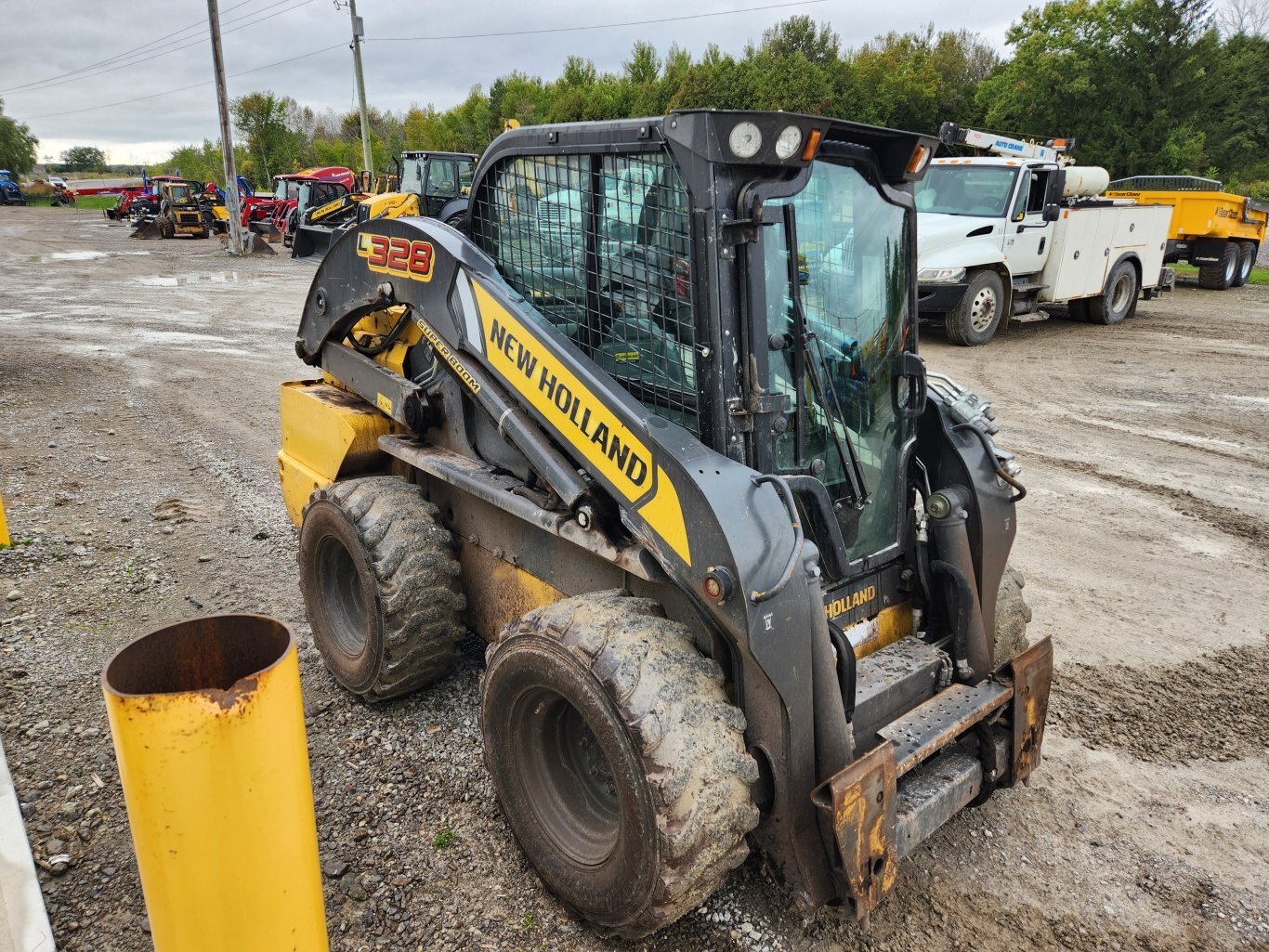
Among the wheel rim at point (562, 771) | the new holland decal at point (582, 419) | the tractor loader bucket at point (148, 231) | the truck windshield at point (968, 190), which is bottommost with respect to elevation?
the wheel rim at point (562, 771)

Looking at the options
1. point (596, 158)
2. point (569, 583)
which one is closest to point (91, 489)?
point (569, 583)

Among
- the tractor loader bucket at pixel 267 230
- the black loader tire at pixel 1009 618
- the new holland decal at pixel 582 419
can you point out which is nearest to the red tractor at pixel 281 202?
the tractor loader bucket at pixel 267 230

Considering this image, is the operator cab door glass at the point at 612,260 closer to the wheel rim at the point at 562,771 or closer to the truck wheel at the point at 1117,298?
the wheel rim at the point at 562,771

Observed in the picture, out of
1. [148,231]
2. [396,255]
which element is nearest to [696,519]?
[396,255]

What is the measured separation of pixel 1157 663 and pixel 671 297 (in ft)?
10.9

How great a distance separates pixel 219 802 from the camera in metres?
2.00

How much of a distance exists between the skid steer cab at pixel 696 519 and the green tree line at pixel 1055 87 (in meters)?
20.4

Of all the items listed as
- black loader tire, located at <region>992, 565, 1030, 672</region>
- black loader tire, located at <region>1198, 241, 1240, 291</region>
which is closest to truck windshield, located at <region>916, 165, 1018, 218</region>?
black loader tire, located at <region>1198, 241, 1240, 291</region>

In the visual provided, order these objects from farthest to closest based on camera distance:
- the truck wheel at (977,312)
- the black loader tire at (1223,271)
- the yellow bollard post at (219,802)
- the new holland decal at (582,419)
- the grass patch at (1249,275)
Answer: the grass patch at (1249,275)
the black loader tire at (1223,271)
the truck wheel at (977,312)
the new holland decal at (582,419)
the yellow bollard post at (219,802)

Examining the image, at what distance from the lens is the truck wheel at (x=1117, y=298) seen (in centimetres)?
1428

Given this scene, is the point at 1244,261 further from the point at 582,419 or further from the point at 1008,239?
the point at 582,419

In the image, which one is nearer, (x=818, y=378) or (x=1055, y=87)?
(x=818, y=378)

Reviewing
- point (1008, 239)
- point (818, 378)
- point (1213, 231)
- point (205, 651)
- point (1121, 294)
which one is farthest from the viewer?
point (1213, 231)

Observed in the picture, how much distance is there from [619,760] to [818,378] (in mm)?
1330
